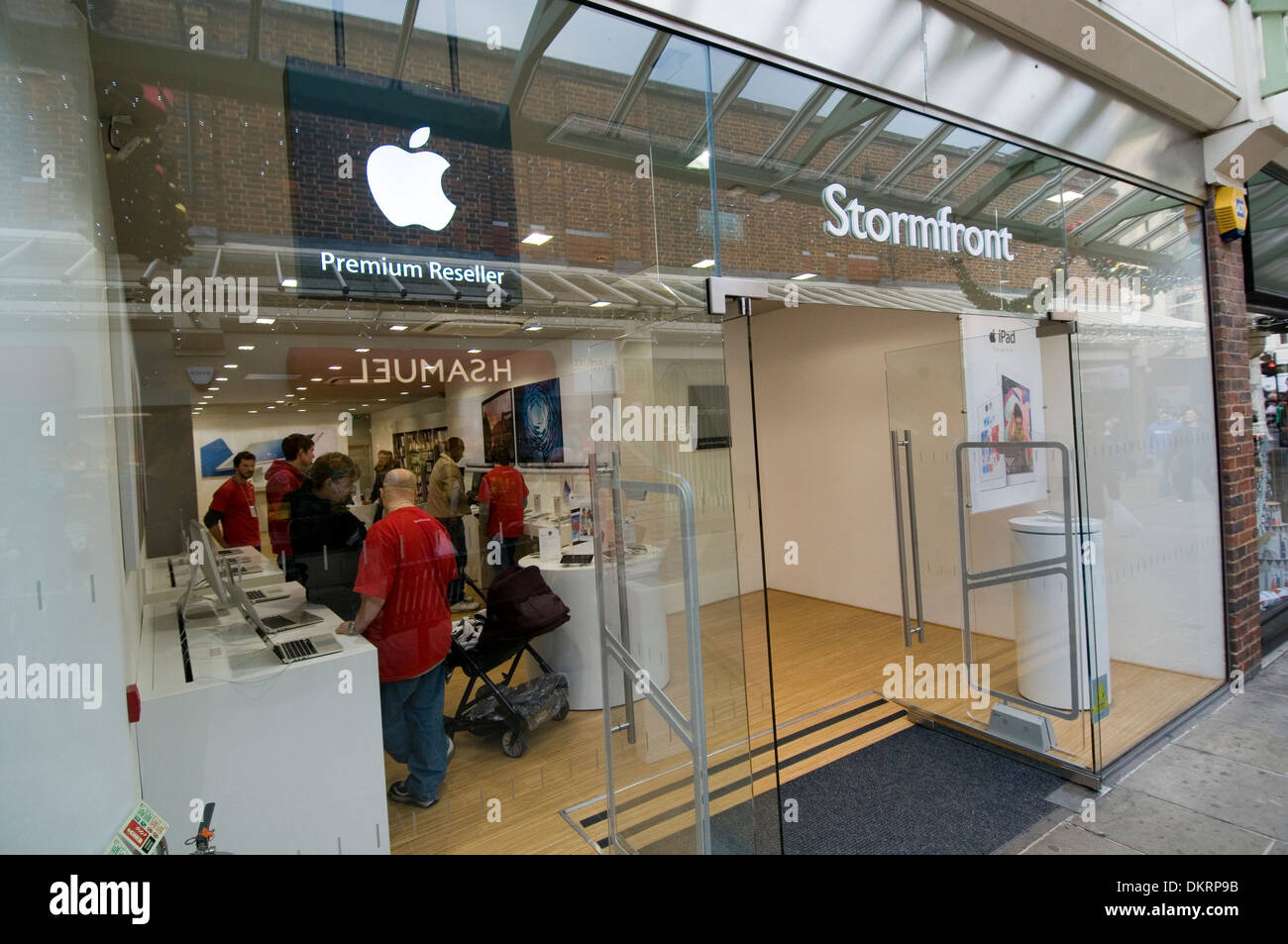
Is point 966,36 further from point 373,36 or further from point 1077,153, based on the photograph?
point 373,36

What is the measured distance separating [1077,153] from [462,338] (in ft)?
11.0

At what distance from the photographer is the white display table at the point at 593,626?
7.79 feet

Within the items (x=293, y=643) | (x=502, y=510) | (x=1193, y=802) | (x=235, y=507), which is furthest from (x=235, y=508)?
(x=1193, y=802)

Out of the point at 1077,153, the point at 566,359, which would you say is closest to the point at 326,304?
the point at 566,359

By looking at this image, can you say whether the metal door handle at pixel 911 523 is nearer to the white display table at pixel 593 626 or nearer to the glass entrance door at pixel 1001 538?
the glass entrance door at pixel 1001 538

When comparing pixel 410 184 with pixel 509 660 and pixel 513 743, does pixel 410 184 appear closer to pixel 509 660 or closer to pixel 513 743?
pixel 509 660

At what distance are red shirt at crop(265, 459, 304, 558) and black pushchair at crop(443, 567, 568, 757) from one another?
1.84ft

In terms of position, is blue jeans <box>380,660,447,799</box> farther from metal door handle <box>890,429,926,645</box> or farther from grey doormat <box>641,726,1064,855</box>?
metal door handle <box>890,429,926,645</box>

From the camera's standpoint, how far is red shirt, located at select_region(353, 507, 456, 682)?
1.99m

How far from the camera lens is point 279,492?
1.83m

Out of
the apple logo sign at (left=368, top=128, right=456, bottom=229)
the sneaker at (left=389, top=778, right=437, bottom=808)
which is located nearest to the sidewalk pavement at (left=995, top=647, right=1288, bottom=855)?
the sneaker at (left=389, top=778, right=437, bottom=808)

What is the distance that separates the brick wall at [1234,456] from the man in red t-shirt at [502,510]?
4.41m

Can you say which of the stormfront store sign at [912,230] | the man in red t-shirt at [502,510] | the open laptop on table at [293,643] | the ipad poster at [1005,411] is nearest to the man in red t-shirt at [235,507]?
the open laptop on table at [293,643]

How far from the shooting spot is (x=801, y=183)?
2820 mm
